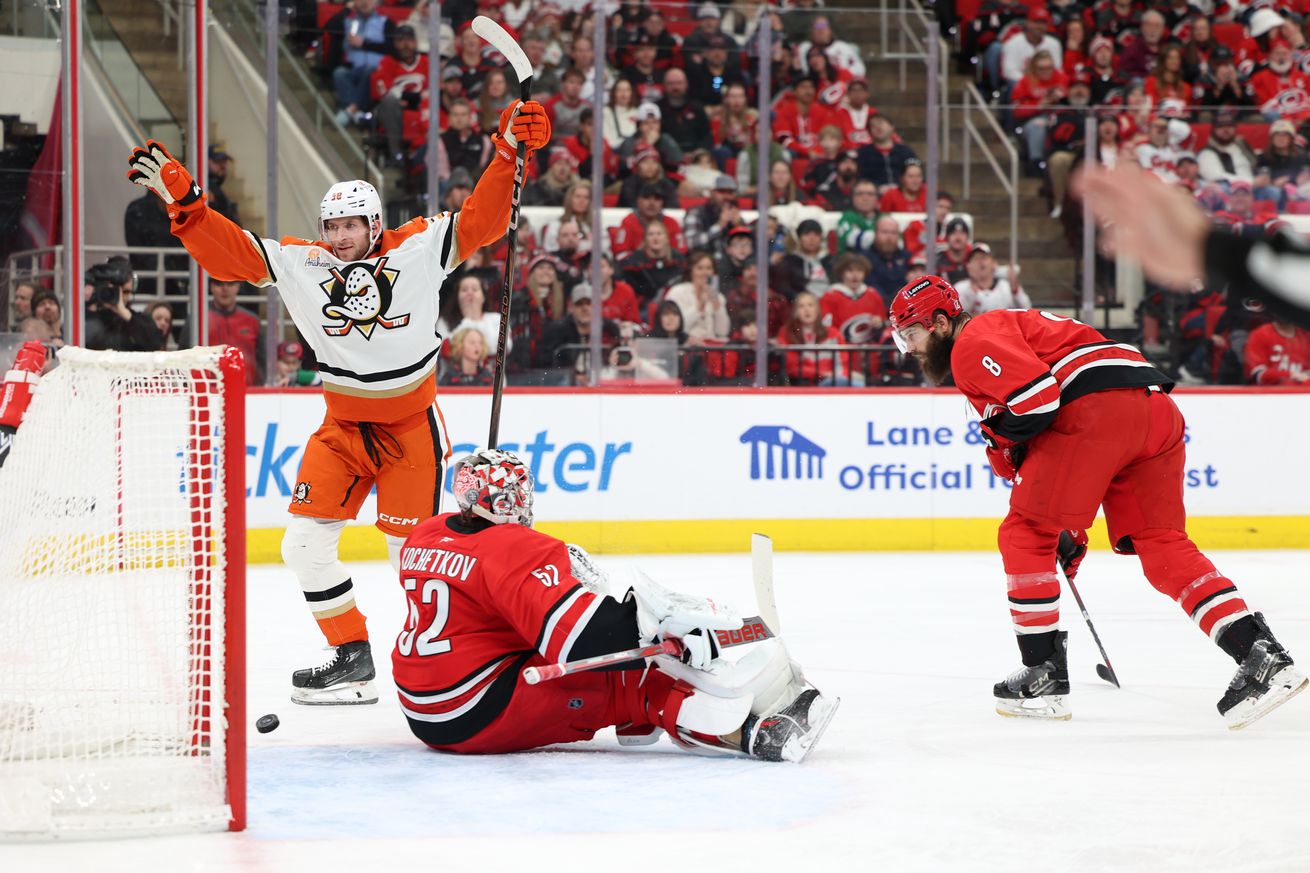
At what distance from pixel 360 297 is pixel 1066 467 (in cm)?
188

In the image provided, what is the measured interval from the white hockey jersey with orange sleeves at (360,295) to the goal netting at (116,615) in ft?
3.14

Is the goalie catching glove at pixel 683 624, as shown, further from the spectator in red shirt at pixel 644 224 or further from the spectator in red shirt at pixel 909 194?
the spectator in red shirt at pixel 909 194

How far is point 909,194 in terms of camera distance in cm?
810

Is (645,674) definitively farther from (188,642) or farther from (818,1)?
(818,1)

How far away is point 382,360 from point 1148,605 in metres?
3.25

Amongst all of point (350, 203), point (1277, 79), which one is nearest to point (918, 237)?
point (1277, 79)

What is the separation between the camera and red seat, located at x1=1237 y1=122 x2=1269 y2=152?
8117 millimetres

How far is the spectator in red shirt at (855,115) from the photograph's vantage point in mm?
8258

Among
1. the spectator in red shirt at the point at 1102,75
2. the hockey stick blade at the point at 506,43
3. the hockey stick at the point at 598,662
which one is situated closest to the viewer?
the hockey stick at the point at 598,662

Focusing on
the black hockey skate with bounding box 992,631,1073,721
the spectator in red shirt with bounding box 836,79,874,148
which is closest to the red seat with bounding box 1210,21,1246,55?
the spectator in red shirt with bounding box 836,79,874,148

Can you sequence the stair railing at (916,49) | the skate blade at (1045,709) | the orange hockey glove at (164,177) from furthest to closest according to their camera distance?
the stair railing at (916,49) → the orange hockey glove at (164,177) → the skate blade at (1045,709)

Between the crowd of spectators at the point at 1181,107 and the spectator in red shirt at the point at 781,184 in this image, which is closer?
the spectator in red shirt at the point at 781,184

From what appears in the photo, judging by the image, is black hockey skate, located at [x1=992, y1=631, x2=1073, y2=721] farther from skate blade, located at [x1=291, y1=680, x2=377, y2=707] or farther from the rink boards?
the rink boards

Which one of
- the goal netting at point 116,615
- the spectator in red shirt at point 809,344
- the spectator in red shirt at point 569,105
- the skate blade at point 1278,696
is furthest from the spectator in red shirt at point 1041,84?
the goal netting at point 116,615
